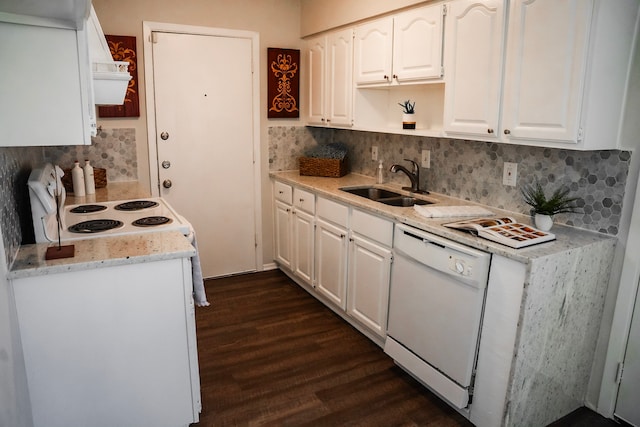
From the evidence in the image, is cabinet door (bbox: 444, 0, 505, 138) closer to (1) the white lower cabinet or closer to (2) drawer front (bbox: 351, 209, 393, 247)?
(2) drawer front (bbox: 351, 209, 393, 247)

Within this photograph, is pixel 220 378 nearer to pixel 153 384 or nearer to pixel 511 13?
pixel 153 384

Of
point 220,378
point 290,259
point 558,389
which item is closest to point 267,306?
point 290,259

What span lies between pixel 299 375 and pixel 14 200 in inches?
68.1

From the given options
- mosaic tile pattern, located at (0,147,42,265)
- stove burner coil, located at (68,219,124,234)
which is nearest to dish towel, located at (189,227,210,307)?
stove burner coil, located at (68,219,124,234)

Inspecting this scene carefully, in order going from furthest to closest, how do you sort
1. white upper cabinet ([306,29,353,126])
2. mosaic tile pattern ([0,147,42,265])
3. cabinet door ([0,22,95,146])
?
white upper cabinet ([306,29,353,126]) → mosaic tile pattern ([0,147,42,265]) → cabinet door ([0,22,95,146])

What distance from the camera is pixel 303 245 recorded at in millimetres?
3789

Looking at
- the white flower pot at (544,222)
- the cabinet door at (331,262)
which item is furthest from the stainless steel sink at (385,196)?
the white flower pot at (544,222)

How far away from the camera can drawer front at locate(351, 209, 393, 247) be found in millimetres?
2752

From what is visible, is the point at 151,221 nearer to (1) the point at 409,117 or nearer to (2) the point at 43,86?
(2) the point at 43,86

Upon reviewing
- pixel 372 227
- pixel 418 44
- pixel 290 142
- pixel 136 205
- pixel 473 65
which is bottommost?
pixel 372 227

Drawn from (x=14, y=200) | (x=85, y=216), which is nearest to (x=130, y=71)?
(x=85, y=216)

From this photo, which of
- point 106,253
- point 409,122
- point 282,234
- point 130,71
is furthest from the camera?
point 282,234

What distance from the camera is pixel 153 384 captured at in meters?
2.08

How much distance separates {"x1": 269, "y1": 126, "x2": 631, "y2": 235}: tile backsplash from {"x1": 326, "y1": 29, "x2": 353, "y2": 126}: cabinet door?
362mm
